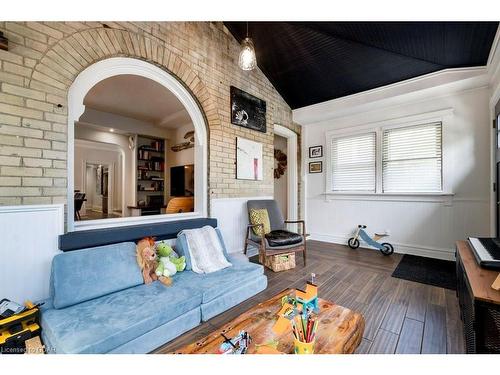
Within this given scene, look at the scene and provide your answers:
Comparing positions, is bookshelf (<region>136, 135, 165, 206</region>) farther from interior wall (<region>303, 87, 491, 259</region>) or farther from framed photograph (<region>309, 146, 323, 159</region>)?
interior wall (<region>303, 87, 491, 259</region>)

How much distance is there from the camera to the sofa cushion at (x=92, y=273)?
1.62 meters

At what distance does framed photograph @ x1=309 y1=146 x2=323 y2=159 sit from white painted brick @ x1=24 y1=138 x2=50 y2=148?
455 cm

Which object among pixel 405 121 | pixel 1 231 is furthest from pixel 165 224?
pixel 405 121

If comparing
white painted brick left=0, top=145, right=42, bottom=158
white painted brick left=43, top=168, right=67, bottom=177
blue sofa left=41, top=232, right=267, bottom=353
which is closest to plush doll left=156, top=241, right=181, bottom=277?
blue sofa left=41, top=232, right=267, bottom=353

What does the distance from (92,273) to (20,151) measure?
1148mm

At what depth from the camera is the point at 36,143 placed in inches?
72.4

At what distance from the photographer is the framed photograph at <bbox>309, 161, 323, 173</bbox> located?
16.3ft

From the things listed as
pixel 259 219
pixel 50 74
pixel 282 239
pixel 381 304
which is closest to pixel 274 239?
pixel 282 239

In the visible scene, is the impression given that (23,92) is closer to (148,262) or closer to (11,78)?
(11,78)

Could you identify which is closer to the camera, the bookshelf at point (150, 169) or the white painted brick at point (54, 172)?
the white painted brick at point (54, 172)

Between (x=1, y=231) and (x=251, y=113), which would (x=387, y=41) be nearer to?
(x=251, y=113)

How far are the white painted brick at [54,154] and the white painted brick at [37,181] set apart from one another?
0.63ft

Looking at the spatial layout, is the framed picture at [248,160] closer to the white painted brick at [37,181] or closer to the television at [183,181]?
the white painted brick at [37,181]

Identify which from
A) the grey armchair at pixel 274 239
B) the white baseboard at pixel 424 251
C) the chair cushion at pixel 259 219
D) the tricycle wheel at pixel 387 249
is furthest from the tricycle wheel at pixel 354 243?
the chair cushion at pixel 259 219
